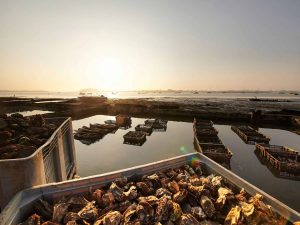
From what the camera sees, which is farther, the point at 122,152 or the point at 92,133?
the point at 92,133

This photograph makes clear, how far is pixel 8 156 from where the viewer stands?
15.1ft

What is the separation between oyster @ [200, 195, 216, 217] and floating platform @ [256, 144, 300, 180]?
14.4 m

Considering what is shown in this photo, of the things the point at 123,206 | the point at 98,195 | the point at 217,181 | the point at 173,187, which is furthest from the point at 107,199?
the point at 217,181

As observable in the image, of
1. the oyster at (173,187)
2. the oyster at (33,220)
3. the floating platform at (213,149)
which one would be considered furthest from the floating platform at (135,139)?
the oyster at (33,220)

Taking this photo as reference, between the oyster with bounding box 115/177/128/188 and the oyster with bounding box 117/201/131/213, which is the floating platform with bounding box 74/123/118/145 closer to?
the oyster with bounding box 115/177/128/188

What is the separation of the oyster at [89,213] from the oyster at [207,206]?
1.76m

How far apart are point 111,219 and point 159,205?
0.77 m

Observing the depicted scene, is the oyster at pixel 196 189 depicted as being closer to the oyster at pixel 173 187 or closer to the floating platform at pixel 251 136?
the oyster at pixel 173 187

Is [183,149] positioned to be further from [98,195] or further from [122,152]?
[98,195]

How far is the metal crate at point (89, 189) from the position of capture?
8.43ft

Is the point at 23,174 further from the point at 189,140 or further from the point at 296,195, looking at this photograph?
the point at 189,140

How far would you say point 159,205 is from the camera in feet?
9.59

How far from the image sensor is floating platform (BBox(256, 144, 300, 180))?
13.7 metres

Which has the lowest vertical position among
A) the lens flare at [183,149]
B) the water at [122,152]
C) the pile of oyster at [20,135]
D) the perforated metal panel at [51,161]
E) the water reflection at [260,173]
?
the water reflection at [260,173]
